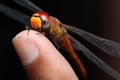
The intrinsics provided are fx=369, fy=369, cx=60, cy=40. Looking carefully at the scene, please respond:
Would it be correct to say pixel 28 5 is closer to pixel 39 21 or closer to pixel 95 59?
pixel 39 21

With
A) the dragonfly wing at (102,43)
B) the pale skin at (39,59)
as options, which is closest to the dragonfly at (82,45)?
the dragonfly wing at (102,43)

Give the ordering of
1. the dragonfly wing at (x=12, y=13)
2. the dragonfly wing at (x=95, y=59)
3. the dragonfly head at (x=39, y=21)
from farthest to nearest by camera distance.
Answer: the dragonfly wing at (x=12, y=13) → the dragonfly wing at (x=95, y=59) → the dragonfly head at (x=39, y=21)

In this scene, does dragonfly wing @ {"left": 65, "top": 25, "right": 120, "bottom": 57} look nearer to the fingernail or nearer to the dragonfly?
the dragonfly

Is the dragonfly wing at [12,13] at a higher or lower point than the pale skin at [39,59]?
higher

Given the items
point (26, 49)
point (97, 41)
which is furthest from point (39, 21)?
point (97, 41)

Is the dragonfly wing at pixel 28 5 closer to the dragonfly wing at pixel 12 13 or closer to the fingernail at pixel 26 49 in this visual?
the dragonfly wing at pixel 12 13

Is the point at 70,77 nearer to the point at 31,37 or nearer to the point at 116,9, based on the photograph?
the point at 31,37

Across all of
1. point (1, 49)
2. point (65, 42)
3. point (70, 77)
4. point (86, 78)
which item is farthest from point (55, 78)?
point (1, 49)
